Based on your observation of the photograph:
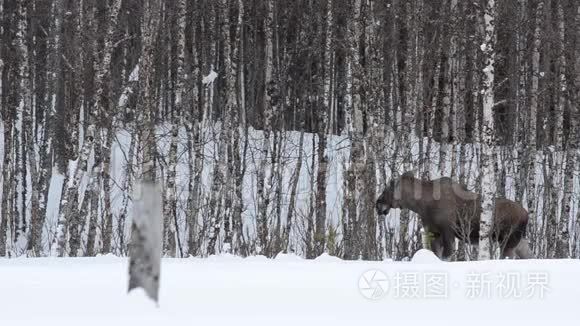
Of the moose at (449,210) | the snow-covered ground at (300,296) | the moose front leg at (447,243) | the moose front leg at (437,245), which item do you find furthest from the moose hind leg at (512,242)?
the snow-covered ground at (300,296)

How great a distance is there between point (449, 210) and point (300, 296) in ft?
26.8

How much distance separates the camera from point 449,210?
13305mm

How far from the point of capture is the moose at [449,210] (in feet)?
43.2

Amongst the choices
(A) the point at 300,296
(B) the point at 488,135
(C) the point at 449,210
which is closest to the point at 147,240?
(A) the point at 300,296

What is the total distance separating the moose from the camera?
1317 centimetres

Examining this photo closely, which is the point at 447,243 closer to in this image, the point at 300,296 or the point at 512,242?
the point at 512,242

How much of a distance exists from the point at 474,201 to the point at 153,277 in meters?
9.69

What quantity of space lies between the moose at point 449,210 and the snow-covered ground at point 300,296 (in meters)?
5.97

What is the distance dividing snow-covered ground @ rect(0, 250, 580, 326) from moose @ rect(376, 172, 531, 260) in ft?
19.6

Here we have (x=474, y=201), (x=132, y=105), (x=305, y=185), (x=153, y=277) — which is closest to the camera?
(x=153, y=277)

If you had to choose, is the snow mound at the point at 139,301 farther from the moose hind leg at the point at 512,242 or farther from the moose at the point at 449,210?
the moose hind leg at the point at 512,242

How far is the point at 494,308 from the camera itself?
525cm

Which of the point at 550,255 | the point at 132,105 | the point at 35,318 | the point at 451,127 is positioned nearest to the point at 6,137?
the point at 132,105

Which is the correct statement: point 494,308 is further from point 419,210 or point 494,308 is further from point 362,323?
point 419,210
